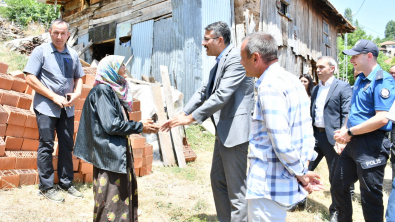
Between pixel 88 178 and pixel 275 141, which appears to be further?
pixel 88 178

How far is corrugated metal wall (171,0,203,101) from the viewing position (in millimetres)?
8125

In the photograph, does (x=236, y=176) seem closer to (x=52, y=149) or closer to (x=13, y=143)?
(x=52, y=149)

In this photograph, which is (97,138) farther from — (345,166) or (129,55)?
(129,55)

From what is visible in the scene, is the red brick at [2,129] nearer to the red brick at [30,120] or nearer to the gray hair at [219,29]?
the red brick at [30,120]

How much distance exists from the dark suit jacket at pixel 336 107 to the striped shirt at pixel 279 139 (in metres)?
2.21

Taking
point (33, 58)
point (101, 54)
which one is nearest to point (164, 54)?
point (101, 54)

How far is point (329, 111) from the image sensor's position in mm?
3836

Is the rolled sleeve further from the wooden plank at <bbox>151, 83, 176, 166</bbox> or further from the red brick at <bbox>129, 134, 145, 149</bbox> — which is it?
the wooden plank at <bbox>151, 83, 176, 166</bbox>

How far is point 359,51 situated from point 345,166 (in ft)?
4.12

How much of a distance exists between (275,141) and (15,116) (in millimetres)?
3670

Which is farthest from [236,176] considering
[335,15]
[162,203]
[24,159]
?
[335,15]

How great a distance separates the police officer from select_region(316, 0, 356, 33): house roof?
1075 centimetres

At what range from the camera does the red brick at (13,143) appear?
3.79m

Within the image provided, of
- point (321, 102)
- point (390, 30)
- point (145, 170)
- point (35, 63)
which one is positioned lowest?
point (145, 170)
